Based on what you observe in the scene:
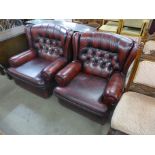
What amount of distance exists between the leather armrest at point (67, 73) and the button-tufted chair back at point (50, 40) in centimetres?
25

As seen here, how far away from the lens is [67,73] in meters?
1.81

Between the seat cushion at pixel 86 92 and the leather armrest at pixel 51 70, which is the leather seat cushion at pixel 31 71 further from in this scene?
the seat cushion at pixel 86 92

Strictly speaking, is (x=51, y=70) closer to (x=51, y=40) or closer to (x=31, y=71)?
(x=31, y=71)

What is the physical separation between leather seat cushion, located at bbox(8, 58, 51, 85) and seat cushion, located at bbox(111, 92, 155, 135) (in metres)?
1.08

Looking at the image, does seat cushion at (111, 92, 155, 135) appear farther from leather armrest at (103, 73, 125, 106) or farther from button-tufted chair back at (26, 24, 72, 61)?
button-tufted chair back at (26, 24, 72, 61)

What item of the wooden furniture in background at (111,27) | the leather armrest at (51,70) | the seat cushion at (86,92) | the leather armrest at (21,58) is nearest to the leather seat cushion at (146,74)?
the seat cushion at (86,92)

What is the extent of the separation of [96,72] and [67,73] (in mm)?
427

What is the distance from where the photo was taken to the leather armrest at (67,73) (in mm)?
1755

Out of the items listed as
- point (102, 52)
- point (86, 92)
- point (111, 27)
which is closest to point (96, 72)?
point (102, 52)

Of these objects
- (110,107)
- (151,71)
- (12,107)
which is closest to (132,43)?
(151,71)

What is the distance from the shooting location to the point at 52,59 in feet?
7.46

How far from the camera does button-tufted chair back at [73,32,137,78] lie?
1699 millimetres
